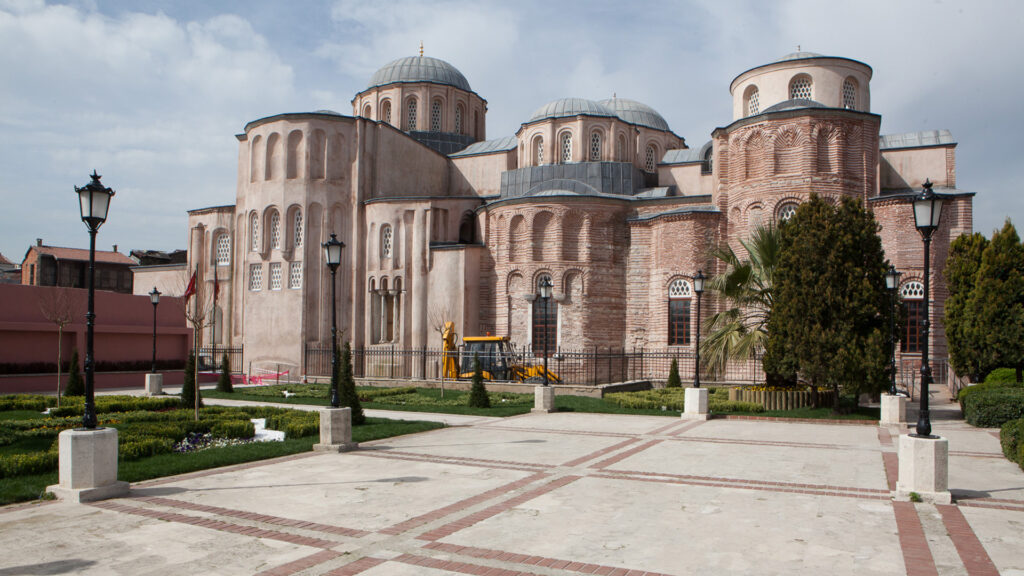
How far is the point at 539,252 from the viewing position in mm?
31953

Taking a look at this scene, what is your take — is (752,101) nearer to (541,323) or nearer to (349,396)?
(541,323)

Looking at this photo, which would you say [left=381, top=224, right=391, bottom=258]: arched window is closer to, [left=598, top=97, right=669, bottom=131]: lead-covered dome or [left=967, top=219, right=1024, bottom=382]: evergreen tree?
[left=598, top=97, right=669, bottom=131]: lead-covered dome

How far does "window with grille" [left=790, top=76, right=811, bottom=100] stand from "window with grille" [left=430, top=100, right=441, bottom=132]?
63.9ft

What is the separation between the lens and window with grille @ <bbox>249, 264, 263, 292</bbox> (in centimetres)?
3488

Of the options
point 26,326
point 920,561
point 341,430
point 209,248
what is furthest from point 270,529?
point 209,248

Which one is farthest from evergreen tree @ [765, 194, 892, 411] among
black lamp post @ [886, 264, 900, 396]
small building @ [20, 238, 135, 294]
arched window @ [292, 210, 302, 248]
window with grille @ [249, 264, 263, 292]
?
small building @ [20, 238, 135, 294]

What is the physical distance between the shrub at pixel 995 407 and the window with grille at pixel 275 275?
92.2 ft

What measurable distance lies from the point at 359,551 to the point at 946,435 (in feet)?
42.2

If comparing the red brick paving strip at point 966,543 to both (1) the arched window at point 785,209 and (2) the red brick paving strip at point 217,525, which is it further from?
(1) the arched window at point 785,209

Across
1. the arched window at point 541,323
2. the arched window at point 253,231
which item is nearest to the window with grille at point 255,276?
the arched window at point 253,231

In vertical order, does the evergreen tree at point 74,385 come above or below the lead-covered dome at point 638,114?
below

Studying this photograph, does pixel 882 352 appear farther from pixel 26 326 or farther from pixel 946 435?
pixel 26 326

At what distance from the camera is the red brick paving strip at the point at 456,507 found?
6.93 metres

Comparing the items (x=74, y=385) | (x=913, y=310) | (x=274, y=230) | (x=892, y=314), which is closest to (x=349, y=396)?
(x=74, y=385)
